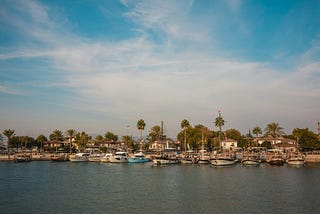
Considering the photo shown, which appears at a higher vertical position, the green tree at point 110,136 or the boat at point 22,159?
the green tree at point 110,136

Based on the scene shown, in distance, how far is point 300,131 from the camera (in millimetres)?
121250

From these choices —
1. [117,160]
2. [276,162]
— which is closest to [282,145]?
[276,162]

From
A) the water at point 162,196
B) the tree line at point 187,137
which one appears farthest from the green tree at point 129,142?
the water at point 162,196

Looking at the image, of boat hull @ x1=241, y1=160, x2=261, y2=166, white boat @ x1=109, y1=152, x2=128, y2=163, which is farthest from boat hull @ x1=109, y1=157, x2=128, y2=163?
boat hull @ x1=241, y1=160, x2=261, y2=166

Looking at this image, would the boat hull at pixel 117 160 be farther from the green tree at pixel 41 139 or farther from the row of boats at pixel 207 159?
the green tree at pixel 41 139

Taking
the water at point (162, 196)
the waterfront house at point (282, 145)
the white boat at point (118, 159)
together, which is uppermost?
the waterfront house at point (282, 145)

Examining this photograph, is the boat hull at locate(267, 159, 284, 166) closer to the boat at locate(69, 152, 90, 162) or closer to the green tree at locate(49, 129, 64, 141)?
the boat at locate(69, 152, 90, 162)

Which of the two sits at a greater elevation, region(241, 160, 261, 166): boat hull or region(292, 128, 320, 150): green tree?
region(292, 128, 320, 150): green tree

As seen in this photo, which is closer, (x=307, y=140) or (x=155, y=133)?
(x=307, y=140)

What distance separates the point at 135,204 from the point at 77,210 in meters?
7.13

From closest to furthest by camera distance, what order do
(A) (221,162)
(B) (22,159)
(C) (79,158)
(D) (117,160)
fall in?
1. (A) (221,162)
2. (D) (117,160)
3. (B) (22,159)
4. (C) (79,158)

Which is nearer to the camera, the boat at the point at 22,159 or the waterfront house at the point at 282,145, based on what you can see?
the boat at the point at 22,159

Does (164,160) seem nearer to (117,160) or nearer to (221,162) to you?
(221,162)

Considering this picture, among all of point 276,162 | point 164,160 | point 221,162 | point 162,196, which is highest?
point 164,160
